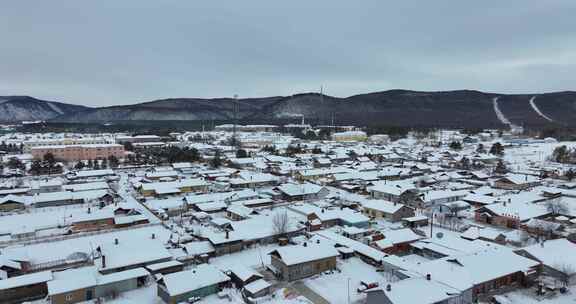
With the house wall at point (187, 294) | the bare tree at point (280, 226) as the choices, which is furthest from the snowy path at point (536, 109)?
the house wall at point (187, 294)

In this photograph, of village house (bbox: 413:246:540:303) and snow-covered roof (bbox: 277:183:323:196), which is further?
snow-covered roof (bbox: 277:183:323:196)

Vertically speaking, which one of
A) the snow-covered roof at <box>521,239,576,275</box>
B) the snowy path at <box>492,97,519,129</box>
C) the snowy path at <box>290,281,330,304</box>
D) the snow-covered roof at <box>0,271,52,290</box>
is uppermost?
the snowy path at <box>492,97,519,129</box>

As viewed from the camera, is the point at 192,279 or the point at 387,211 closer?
the point at 192,279

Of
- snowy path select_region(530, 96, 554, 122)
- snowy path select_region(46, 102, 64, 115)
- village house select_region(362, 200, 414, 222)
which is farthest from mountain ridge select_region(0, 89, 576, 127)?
village house select_region(362, 200, 414, 222)

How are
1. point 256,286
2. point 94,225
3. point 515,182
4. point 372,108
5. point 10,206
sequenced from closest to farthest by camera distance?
1. point 256,286
2. point 94,225
3. point 10,206
4. point 515,182
5. point 372,108

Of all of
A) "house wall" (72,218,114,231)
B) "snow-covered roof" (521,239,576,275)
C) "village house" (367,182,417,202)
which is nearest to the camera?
"snow-covered roof" (521,239,576,275)

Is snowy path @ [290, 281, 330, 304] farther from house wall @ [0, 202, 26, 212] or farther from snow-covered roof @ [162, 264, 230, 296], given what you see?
house wall @ [0, 202, 26, 212]

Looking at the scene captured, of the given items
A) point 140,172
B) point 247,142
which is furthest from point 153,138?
point 140,172

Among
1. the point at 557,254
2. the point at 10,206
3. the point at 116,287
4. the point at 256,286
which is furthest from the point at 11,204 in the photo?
the point at 557,254

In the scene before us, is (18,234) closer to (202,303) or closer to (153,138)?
(202,303)

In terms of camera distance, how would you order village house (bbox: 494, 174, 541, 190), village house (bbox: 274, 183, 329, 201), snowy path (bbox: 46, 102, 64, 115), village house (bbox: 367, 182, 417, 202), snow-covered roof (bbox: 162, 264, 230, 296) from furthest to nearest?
snowy path (bbox: 46, 102, 64, 115) < village house (bbox: 494, 174, 541, 190) < village house (bbox: 274, 183, 329, 201) < village house (bbox: 367, 182, 417, 202) < snow-covered roof (bbox: 162, 264, 230, 296)

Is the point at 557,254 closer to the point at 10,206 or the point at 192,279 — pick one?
the point at 192,279

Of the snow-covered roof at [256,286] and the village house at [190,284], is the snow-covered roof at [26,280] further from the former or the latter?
the snow-covered roof at [256,286]
